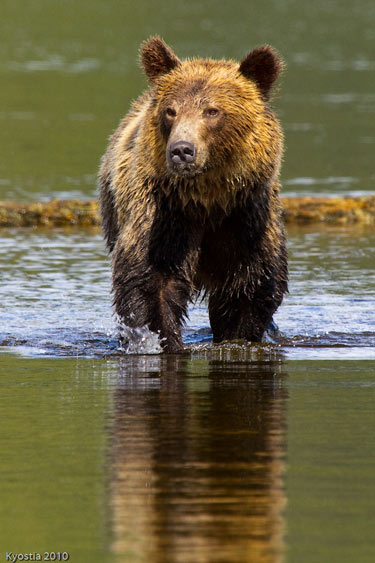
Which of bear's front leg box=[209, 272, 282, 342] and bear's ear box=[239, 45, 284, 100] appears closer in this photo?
bear's ear box=[239, 45, 284, 100]

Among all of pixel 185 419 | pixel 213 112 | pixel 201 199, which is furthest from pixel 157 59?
pixel 185 419

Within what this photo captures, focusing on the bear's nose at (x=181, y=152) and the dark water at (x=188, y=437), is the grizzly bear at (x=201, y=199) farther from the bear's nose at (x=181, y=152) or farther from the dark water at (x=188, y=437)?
the dark water at (x=188, y=437)

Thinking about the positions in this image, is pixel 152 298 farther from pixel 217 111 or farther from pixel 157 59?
pixel 157 59

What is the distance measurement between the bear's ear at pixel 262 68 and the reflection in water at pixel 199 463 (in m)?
1.84

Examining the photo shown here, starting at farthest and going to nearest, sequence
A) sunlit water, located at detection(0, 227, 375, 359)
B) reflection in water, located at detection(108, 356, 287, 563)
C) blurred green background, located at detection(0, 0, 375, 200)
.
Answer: blurred green background, located at detection(0, 0, 375, 200) < sunlit water, located at detection(0, 227, 375, 359) < reflection in water, located at detection(108, 356, 287, 563)

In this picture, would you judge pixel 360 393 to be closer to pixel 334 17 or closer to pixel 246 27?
pixel 246 27

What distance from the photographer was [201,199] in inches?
339

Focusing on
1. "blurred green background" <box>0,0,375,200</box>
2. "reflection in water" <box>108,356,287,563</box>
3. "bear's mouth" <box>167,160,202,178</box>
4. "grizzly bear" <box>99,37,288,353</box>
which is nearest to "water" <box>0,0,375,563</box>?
"reflection in water" <box>108,356,287,563</box>

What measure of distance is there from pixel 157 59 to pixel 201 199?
986 millimetres

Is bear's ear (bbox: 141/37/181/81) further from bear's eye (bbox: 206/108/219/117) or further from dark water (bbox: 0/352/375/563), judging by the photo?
dark water (bbox: 0/352/375/563)

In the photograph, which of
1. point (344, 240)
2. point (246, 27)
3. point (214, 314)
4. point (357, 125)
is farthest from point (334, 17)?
point (214, 314)

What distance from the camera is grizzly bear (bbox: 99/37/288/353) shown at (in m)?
8.40

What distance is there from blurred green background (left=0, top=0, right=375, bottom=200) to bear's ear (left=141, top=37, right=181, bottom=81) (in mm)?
835

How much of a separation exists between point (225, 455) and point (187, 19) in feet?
275
